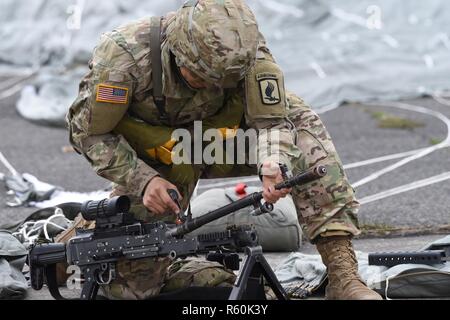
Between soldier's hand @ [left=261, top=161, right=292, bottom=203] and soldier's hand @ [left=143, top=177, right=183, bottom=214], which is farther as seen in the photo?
soldier's hand @ [left=143, top=177, right=183, bottom=214]

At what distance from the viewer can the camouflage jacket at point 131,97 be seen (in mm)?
4309

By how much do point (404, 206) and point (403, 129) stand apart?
2.92 meters

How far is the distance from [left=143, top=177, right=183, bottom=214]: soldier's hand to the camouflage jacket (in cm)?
6

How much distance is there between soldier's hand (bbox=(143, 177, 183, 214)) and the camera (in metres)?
4.17

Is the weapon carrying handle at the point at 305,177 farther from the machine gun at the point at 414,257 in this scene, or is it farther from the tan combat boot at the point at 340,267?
the machine gun at the point at 414,257

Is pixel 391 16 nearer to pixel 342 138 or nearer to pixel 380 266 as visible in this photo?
pixel 342 138

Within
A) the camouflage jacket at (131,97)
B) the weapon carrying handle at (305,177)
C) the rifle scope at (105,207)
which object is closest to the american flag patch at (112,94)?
the camouflage jacket at (131,97)

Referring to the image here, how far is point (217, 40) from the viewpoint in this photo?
403 cm

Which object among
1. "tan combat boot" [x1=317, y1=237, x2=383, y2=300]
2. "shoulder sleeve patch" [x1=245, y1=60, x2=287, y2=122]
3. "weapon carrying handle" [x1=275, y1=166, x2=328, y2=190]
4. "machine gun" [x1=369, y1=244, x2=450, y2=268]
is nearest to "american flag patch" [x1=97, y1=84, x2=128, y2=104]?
"shoulder sleeve patch" [x1=245, y1=60, x2=287, y2=122]

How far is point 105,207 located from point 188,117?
0.61m

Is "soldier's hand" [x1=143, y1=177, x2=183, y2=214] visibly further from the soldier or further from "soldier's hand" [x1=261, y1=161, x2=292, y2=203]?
"soldier's hand" [x1=261, y1=161, x2=292, y2=203]

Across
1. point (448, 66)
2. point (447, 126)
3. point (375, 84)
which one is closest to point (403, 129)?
point (447, 126)

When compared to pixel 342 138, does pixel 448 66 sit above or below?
above

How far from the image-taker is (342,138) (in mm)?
9258
